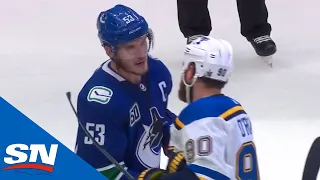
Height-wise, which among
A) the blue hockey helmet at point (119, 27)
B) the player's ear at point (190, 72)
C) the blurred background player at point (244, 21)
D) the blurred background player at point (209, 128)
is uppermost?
the blurred background player at point (244, 21)

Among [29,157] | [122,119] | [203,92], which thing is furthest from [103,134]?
[29,157]

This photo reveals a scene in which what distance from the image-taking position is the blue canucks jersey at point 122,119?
1.52 meters

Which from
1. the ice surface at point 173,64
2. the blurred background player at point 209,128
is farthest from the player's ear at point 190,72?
the ice surface at point 173,64

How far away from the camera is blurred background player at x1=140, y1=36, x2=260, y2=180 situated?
1267mm

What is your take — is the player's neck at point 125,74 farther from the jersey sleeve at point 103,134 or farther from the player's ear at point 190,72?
the player's ear at point 190,72

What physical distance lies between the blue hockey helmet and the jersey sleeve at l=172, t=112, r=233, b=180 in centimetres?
31

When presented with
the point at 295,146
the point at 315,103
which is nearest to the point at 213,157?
the point at 295,146

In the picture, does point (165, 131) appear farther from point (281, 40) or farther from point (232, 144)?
point (281, 40)

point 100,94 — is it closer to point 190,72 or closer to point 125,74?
point 125,74

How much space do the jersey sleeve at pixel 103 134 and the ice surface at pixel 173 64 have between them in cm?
85

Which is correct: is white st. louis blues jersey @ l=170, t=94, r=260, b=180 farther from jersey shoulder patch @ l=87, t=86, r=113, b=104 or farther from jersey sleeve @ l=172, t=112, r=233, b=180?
jersey shoulder patch @ l=87, t=86, r=113, b=104

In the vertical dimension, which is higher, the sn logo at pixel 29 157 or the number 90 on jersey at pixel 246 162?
the sn logo at pixel 29 157

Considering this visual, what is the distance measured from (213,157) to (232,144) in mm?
52

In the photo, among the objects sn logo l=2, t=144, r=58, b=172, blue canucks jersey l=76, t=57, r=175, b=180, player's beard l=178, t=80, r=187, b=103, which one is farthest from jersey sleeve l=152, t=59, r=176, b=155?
sn logo l=2, t=144, r=58, b=172
